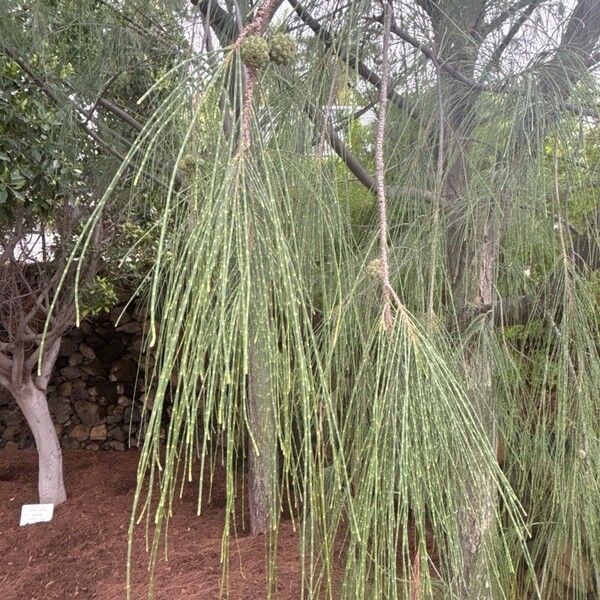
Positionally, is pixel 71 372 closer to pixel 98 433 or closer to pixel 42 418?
pixel 98 433

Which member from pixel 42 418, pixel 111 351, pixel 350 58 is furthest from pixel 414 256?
pixel 111 351

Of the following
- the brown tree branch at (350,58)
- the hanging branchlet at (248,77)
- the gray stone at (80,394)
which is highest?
the brown tree branch at (350,58)

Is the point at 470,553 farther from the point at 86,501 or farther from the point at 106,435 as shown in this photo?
the point at 106,435

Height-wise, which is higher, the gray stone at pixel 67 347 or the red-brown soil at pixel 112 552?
the gray stone at pixel 67 347

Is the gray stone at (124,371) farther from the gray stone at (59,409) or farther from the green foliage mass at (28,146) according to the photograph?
the green foliage mass at (28,146)

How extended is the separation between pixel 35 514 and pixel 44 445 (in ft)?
0.93

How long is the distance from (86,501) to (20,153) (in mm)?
1324

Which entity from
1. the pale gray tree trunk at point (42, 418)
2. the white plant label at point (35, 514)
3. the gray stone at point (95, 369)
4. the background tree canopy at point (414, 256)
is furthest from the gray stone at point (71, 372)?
the background tree canopy at point (414, 256)

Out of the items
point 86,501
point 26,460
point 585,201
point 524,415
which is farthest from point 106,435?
point 585,201

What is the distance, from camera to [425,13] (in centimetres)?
100

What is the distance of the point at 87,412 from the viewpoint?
3.04m

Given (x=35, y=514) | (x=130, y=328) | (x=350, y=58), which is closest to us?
(x=350, y=58)

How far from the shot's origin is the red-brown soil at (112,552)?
1.59m

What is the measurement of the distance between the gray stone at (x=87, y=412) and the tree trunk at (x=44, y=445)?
0.64 meters
